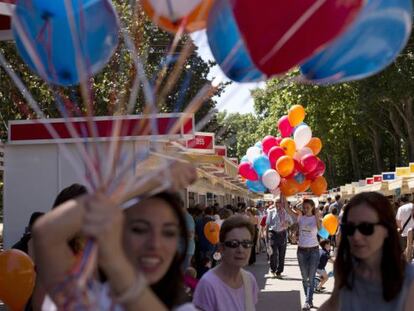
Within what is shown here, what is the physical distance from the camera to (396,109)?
37.4 m

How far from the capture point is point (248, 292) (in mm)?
4168

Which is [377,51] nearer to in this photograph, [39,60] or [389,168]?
[39,60]

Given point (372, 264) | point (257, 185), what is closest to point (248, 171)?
point (257, 185)

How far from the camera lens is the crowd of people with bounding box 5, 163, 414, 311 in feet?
5.90

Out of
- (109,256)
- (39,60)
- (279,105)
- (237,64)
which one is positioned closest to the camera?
(109,256)

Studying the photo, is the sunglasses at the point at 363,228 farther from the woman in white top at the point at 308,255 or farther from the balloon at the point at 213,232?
the woman in white top at the point at 308,255

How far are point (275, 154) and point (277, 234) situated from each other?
2.74m

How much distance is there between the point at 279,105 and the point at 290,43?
1559 inches

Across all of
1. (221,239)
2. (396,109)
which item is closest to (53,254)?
(221,239)

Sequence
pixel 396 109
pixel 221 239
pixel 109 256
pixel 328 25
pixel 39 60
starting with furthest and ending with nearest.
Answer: pixel 396 109 → pixel 221 239 → pixel 39 60 → pixel 328 25 → pixel 109 256

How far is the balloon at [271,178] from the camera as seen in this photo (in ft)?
43.2

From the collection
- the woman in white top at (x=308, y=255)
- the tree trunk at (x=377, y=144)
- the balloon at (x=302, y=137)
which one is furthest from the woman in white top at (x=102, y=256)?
the tree trunk at (x=377, y=144)

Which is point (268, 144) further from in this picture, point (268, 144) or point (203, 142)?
point (203, 142)

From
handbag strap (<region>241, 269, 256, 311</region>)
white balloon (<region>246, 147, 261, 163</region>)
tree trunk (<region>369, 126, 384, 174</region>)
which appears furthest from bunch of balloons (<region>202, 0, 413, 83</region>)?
tree trunk (<region>369, 126, 384, 174</region>)
